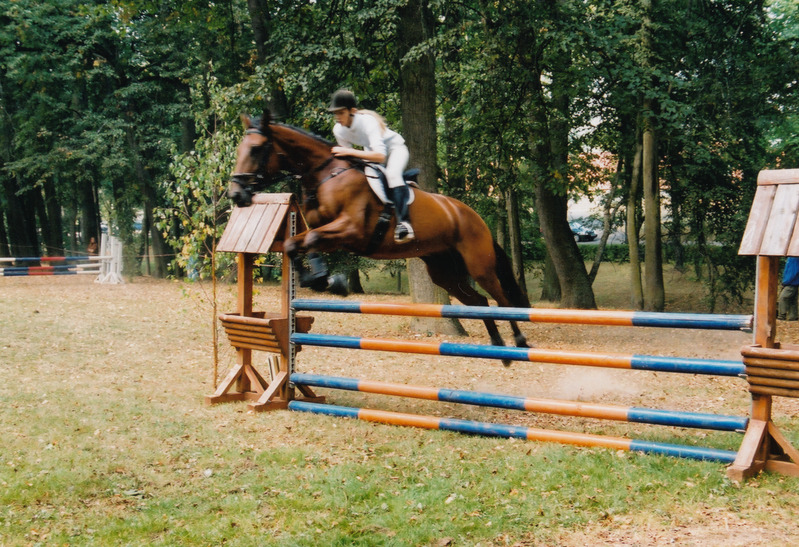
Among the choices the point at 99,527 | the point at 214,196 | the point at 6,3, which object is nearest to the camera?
the point at 99,527

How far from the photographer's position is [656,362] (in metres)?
5.15

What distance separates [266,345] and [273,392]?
0.46 m

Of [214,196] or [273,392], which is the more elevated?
[214,196]

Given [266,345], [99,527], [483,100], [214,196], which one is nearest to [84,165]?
[483,100]

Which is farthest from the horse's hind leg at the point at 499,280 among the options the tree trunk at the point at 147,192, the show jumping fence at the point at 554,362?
the tree trunk at the point at 147,192

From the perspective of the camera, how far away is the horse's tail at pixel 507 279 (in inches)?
279

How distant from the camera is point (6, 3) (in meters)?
22.2

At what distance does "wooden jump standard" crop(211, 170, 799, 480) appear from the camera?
15.4 ft

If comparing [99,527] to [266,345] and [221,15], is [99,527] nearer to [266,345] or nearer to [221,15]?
[266,345]

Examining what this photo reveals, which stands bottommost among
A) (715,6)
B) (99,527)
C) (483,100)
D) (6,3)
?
(99,527)

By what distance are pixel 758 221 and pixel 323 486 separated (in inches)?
135

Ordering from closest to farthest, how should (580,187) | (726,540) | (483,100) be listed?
(726,540)
(483,100)
(580,187)

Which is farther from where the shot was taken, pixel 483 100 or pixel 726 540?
pixel 483 100

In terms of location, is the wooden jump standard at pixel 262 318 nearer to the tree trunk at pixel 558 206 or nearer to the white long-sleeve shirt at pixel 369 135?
the white long-sleeve shirt at pixel 369 135
